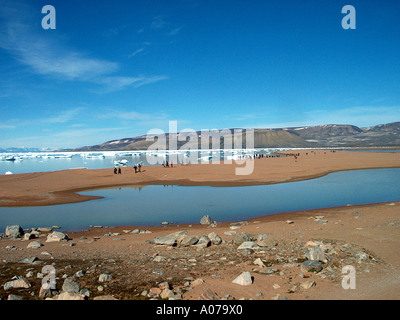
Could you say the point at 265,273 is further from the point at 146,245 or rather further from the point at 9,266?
the point at 9,266

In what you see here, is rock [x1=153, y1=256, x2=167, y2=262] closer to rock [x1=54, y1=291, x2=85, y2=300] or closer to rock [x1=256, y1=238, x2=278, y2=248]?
rock [x1=54, y1=291, x2=85, y2=300]

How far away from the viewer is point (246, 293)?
5531mm

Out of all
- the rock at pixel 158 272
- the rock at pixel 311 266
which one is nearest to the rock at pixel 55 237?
the rock at pixel 158 272

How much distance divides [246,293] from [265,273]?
3.58 feet

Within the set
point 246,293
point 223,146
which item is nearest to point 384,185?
point 246,293

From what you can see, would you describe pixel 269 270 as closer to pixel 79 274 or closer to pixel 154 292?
pixel 154 292

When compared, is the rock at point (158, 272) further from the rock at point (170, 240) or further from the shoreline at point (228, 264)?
the rock at point (170, 240)

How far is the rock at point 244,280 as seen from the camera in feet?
19.4

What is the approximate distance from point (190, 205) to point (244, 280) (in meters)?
12.5

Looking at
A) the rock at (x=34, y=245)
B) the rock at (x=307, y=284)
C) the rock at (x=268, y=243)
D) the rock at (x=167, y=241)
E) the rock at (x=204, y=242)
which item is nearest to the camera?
the rock at (x=307, y=284)

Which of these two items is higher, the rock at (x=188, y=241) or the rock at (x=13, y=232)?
the rock at (x=188, y=241)

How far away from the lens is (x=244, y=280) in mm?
5938

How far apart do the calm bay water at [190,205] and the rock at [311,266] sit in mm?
7990

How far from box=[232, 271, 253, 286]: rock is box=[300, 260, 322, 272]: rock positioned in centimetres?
136
